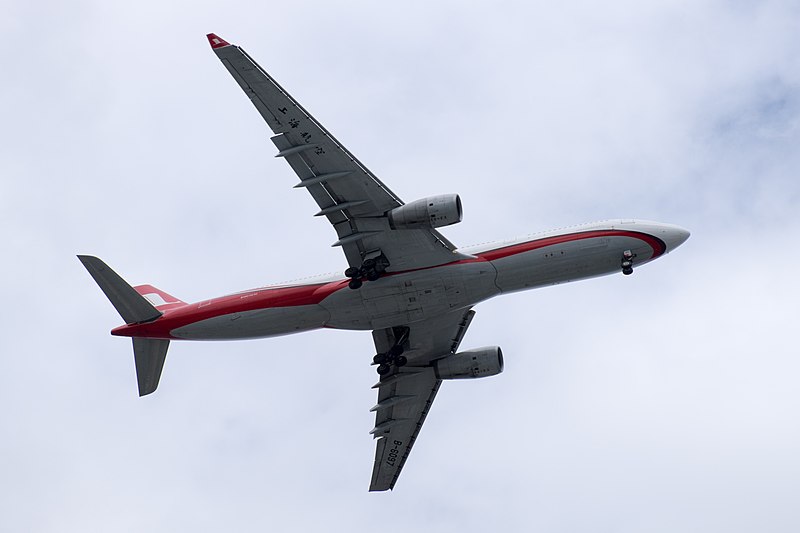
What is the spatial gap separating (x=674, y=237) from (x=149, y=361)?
30.1 metres

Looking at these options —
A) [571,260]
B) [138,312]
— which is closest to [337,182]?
[571,260]

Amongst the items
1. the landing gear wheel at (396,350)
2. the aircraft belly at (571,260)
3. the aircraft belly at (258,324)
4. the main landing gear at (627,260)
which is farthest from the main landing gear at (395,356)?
the main landing gear at (627,260)

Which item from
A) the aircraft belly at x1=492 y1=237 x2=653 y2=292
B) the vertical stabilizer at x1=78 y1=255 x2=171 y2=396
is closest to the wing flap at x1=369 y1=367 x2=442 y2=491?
the aircraft belly at x1=492 y1=237 x2=653 y2=292

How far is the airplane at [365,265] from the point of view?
53906mm

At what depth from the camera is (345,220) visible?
5669cm

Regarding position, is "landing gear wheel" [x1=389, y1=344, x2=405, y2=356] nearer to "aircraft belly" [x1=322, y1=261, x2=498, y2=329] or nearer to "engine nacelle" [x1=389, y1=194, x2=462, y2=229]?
"aircraft belly" [x1=322, y1=261, x2=498, y2=329]

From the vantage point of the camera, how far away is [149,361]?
206ft

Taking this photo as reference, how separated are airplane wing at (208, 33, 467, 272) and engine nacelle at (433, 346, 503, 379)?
386 inches

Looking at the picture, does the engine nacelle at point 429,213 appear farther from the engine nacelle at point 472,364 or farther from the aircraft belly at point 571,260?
the engine nacelle at point 472,364

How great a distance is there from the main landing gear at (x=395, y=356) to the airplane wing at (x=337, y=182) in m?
7.59

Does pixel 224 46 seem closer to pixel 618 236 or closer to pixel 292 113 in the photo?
pixel 292 113

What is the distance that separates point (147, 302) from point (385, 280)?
1368 centimetres

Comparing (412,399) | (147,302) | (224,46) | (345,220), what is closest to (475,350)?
(412,399)

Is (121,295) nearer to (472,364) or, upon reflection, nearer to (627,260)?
(472,364)
